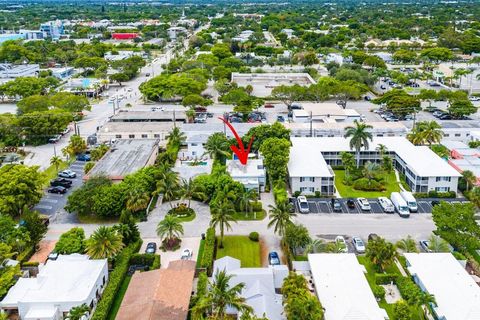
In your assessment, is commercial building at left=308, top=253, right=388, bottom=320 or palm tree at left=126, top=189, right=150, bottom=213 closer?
commercial building at left=308, top=253, right=388, bottom=320

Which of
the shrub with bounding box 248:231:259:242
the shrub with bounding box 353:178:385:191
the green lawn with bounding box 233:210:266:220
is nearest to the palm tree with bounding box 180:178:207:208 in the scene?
the green lawn with bounding box 233:210:266:220

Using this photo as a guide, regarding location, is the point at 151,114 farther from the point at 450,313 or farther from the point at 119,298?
the point at 450,313

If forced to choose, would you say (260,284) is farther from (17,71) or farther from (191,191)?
(17,71)

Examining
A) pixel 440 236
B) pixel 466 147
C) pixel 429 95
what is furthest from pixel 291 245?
pixel 429 95

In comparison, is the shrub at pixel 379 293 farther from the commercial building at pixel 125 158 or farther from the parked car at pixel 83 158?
the parked car at pixel 83 158

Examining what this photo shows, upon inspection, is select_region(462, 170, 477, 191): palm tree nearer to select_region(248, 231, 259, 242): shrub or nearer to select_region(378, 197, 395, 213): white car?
select_region(378, 197, 395, 213): white car
